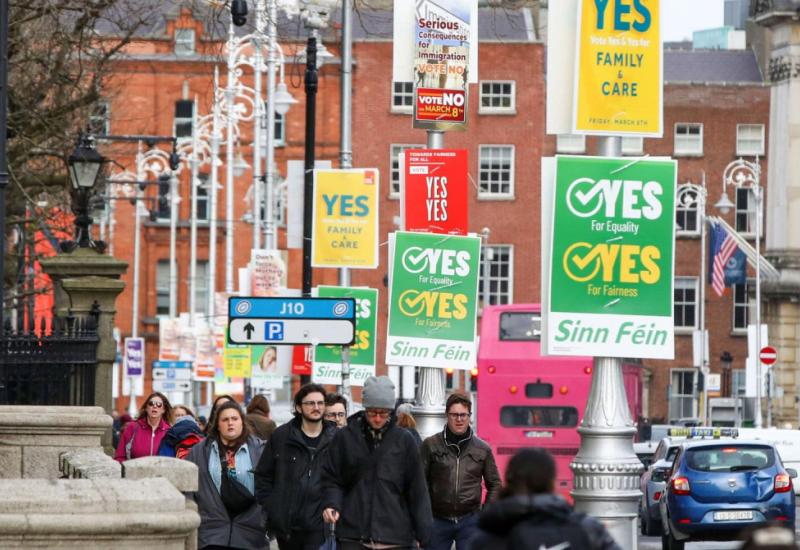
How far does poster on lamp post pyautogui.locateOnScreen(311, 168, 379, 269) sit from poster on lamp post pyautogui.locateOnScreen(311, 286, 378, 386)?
57.0 inches

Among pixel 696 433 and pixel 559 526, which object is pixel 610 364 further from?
pixel 696 433

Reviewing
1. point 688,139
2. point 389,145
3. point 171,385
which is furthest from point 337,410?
point 688,139

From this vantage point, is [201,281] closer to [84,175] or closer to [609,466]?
[84,175]

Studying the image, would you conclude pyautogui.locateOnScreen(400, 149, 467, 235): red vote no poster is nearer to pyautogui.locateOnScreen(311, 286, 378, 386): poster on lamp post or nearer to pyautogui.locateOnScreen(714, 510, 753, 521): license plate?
pyautogui.locateOnScreen(714, 510, 753, 521): license plate

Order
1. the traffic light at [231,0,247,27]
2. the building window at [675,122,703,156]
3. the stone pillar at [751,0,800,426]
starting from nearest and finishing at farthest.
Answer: the traffic light at [231,0,247,27] < the stone pillar at [751,0,800,426] < the building window at [675,122,703,156]

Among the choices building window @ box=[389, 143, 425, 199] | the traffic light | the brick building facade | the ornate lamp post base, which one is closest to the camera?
the ornate lamp post base

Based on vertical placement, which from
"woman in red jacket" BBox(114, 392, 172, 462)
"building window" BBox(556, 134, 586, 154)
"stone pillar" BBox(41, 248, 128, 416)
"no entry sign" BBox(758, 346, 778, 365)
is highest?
"building window" BBox(556, 134, 586, 154)

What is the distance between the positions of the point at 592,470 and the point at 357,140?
68.1 meters

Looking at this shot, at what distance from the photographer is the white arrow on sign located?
21469 millimetres

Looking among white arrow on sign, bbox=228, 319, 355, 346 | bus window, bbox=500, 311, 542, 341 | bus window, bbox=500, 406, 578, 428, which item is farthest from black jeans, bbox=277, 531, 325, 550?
bus window, bbox=500, 311, 542, 341

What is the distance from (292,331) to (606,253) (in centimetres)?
737

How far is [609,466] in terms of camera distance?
47.4 ft

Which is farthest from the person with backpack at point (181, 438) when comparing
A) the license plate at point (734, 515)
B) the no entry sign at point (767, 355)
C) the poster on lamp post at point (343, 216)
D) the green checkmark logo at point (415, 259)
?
the no entry sign at point (767, 355)

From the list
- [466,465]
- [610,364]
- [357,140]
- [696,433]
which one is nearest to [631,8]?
[610,364]
